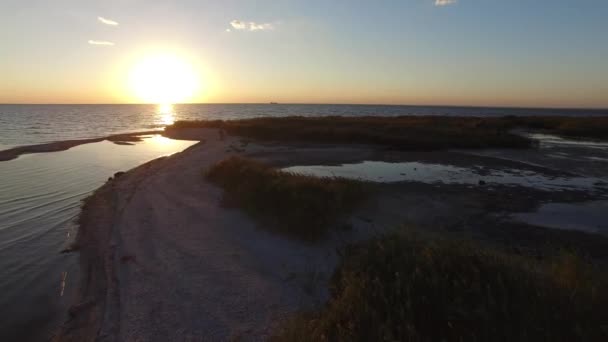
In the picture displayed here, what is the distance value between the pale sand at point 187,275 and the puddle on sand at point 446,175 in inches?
304

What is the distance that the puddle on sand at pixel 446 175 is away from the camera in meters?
15.7

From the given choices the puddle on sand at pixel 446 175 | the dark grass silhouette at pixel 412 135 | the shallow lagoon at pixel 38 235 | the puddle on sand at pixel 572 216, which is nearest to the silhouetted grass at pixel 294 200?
the puddle on sand at pixel 446 175

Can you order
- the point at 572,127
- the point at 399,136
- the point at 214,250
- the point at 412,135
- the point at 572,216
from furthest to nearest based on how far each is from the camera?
1. the point at 572,127
2. the point at 412,135
3. the point at 399,136
4. the point at 572,216
5. the point at 214,250

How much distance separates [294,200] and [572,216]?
8864 millimetres

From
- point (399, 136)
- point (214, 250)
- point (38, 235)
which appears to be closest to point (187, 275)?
point (214, 250)

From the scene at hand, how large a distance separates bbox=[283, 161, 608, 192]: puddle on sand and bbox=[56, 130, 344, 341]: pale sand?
7.72 meters

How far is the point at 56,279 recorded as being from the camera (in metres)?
7.28

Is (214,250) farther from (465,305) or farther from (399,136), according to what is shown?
(399,136)

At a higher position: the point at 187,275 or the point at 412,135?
the point at 412,135

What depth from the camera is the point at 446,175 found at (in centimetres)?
1755

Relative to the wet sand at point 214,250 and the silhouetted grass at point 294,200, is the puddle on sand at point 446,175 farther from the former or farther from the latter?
the silhouetted grass at point 294,200

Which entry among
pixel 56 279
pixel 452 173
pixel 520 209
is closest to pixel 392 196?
pixel 520 209

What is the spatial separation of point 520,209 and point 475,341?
10241 mm

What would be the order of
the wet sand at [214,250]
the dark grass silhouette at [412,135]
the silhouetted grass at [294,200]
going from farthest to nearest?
the dark grass silhouette at [412,135] → the silhouetted grass at [294,200] → the wet sand at [214,250]
